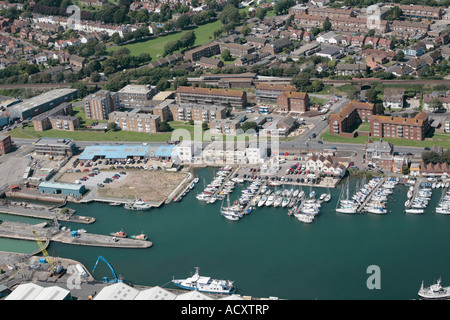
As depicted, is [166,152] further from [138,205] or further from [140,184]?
[138,205]

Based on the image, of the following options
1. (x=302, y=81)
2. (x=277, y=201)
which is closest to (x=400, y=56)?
(x=302, y=81)

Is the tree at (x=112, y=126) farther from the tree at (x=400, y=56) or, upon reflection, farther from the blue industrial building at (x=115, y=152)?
the tree at (x=400, y=56)

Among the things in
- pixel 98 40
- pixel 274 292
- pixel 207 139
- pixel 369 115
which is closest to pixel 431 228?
pixel 274 292

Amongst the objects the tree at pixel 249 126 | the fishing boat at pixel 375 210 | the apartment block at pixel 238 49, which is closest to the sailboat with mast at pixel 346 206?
the fishing boat at pixel 375 210

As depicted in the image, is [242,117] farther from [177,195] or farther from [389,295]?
[389,295]

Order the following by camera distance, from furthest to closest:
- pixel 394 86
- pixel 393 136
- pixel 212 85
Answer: pixel 212 85 → pixel 394 86 → pixel 393 136

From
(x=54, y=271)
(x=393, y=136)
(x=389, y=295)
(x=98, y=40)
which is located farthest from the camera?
(x=98, y=40)
